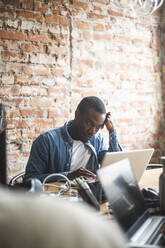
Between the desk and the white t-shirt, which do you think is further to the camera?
the white t-shirt

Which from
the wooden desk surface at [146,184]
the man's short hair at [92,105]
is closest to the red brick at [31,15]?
the man's short hair at [92,105]

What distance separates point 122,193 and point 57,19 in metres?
2.28

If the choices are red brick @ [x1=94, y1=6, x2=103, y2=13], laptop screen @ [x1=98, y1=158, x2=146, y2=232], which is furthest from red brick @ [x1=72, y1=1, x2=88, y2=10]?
laptop screen @ [x1=98, y1=158, x2=146, y2=232]

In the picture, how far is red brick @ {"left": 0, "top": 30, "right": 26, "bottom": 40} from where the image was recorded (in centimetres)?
259

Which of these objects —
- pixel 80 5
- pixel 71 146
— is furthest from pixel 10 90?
pixel 80 5

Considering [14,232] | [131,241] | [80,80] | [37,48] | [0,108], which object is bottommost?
[131,241]

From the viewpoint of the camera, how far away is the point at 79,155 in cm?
213

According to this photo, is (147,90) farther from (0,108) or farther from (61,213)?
(61,213)

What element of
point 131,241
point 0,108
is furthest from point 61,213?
point 0,108

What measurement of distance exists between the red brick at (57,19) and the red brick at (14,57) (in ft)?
1.44

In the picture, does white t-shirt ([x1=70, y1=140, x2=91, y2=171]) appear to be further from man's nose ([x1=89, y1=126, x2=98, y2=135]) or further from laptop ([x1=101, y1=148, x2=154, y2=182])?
laptop ([x1=101, y1=148, x2=154, y2=182])

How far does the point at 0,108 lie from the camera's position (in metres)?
1.06

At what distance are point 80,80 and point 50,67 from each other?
35 cm

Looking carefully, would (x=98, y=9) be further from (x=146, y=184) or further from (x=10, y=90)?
(x=146, y=184)
